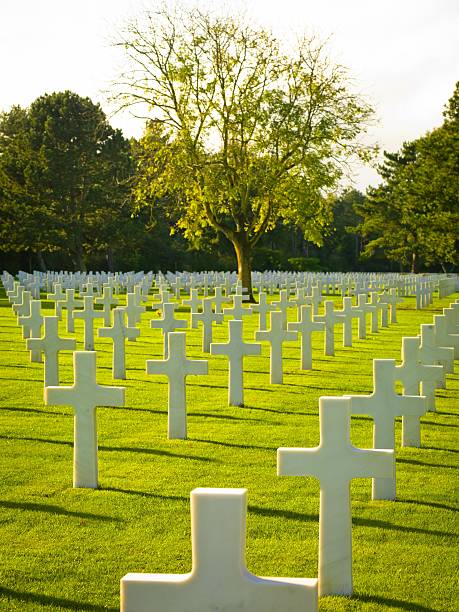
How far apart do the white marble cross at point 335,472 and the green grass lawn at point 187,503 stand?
162mm

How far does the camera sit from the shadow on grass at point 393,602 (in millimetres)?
4859

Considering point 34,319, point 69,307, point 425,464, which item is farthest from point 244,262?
point 425,464

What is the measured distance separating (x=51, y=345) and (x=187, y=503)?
515 cm

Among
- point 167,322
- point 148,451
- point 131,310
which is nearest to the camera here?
point 148,451

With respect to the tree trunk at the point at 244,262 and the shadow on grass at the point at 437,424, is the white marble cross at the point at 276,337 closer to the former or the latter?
the shadow on grass at the point at 437,424

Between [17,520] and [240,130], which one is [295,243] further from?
[17,520]

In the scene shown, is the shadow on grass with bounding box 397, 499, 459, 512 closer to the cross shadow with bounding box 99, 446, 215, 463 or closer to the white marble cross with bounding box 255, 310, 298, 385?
the cross shadow with bounding box 99, 446, 215, 463

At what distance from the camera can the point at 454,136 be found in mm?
41656

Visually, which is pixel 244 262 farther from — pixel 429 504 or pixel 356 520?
pixel 356 520

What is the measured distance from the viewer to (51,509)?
6715 mm

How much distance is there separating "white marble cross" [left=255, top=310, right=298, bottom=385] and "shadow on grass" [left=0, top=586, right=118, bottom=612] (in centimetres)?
791

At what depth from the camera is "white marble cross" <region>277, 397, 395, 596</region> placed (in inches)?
187

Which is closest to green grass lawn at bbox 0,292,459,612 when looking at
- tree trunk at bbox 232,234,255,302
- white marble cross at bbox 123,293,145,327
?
white marble cross at bbox 123,293,145,327

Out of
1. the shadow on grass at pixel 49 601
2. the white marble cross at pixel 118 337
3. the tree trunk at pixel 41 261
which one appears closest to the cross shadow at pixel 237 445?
the shadow on grass at pixel 49 601
